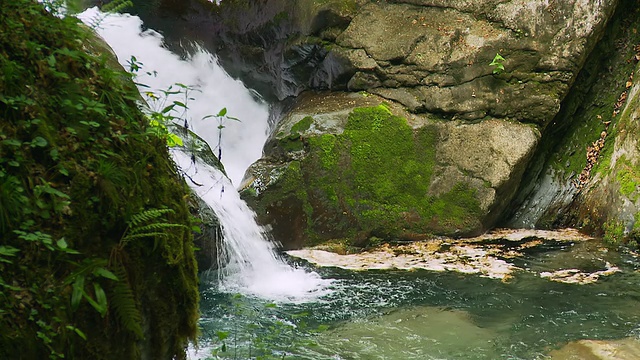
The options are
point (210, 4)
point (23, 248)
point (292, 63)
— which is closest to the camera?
point (23, 248)

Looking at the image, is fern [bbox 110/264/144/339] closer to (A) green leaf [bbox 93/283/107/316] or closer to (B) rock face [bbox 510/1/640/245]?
(A) green leaf [bbox 93/283/107/316]

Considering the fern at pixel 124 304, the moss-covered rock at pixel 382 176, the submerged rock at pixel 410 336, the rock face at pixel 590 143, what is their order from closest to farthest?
the fern at pixel 124 304 → the submerged rock at pixel 410 336 → the rock face at pixel 590 143 → the moss-covered rock at pixel 382 176

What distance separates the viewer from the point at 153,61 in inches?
541

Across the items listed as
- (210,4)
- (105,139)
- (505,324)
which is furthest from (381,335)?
(210,4)

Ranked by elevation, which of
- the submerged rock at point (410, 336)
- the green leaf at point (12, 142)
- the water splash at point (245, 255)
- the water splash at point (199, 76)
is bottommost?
the submerged rock at point (410, 336)

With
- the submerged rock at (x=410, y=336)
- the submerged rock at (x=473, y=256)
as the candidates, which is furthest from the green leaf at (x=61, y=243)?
the submerged rock at (x=473, y=256)

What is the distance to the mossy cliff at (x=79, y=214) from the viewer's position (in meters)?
1.97

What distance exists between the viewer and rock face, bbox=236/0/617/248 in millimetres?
9039

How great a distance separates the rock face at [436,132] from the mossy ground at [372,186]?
0.02 m

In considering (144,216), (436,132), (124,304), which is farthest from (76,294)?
(436,132)

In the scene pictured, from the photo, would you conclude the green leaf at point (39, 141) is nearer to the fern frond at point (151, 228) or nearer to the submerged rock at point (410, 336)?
the fern frond at point (151, 228)

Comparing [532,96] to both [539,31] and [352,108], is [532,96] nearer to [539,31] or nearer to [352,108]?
[539,31]

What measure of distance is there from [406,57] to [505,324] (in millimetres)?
5487

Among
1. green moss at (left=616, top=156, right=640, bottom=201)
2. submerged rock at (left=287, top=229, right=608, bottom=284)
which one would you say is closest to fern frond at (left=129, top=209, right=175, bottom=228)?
submerged rock at (left=287, top=229, right=608, bottom=284)
